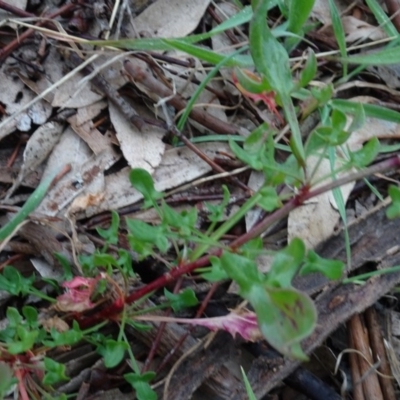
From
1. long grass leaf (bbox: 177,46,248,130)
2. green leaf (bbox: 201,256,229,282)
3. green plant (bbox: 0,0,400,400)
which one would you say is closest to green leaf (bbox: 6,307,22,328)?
green plant (bbox: 0,0,400,400)

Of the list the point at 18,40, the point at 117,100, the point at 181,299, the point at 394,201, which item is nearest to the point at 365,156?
the point at 394,201

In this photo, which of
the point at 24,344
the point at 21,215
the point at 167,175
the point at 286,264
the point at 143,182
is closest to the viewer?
the point at 286,264

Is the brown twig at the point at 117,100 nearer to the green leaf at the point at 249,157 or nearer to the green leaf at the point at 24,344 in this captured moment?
the green leaf at the point at 249,157

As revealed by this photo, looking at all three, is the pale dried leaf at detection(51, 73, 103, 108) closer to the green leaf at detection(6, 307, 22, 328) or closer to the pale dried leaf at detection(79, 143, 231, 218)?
the pale dried leaf at detection(79, 143, 231, 218)

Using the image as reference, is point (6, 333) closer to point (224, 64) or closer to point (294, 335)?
point (294, 335)

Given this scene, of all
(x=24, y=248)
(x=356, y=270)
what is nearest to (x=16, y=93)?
(x=24, y=248)

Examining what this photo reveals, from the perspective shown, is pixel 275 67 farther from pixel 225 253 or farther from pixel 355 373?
pixel 355 373
